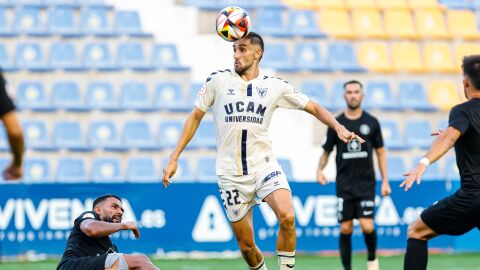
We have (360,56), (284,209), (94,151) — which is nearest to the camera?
(284,209)

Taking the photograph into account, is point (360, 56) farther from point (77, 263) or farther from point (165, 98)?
point (77, 263)

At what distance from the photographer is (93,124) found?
1722 cm

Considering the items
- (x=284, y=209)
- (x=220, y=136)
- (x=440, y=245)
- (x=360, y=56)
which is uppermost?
(x=360, y=56)

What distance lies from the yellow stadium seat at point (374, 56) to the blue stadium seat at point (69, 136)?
19.8 feet

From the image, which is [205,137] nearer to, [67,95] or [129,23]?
[67,95]

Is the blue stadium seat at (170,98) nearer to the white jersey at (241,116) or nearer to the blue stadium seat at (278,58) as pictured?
the blue stadium seat at (278,58)

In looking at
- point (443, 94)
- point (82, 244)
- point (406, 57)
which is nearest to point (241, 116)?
point (82, 244)

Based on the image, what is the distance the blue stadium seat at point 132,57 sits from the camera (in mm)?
18109

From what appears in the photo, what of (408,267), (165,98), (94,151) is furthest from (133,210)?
(408,267)

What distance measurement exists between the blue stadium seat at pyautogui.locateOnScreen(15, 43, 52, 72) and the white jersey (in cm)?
947

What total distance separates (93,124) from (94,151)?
59 cm

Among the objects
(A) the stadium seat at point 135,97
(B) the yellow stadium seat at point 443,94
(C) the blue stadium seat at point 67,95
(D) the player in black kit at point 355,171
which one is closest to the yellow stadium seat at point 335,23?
(B) the yellow stadium seat at point 443,94

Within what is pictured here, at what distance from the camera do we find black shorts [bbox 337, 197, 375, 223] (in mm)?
11930

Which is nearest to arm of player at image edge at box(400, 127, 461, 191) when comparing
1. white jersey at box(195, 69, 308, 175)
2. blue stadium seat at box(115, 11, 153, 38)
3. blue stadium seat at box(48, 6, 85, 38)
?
white jersey at box(195, 69, 308, 175)
